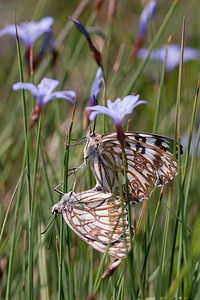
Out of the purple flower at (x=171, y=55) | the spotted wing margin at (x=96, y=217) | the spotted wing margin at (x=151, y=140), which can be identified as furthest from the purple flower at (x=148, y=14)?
the spotted wing margin at (x=96, y=217)

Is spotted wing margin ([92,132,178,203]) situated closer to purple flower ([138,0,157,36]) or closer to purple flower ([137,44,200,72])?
purple flower ([138,0,157,36])

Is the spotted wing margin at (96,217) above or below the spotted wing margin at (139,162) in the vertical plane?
below

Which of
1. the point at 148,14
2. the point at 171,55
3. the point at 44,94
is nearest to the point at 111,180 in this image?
the point at 44,94

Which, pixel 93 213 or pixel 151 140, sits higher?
pixel 151 140

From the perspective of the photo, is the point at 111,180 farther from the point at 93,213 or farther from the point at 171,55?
the point at 171,55

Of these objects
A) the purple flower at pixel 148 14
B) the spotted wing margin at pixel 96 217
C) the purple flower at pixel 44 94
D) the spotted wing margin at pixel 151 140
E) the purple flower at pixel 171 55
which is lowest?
the spotted wing margin at pixel 96 217

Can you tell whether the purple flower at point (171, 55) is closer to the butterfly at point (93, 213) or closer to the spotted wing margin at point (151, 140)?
the spotted wing margin at point (151, 140)

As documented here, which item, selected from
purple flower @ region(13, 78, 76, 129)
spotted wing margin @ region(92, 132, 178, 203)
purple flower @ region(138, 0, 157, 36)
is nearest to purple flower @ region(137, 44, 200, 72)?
purple flower @ region(138, 0, 157, 36)
